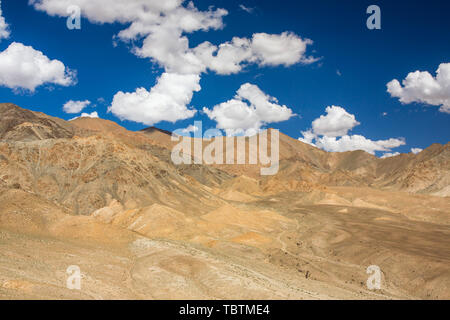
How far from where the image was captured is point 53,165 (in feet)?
225

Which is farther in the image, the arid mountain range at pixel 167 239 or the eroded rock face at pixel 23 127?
the eroded rock face at pixel 23 127

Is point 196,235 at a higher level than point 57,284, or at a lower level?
higher

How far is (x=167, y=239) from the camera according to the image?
40.2m

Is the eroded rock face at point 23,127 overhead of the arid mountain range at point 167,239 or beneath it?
overhead

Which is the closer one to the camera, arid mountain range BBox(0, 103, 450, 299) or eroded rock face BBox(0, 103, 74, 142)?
arid mountain range BBox(0, 103, 450, 299)

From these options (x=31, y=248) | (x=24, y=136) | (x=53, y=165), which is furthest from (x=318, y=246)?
(x=24, y=136)

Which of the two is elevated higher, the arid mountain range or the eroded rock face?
the eroded rock face

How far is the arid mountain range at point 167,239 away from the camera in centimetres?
2244

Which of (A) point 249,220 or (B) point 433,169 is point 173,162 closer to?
(A) point 249,220

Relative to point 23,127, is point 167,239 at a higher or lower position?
lower

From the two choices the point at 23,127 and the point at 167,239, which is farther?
the point at 23,127

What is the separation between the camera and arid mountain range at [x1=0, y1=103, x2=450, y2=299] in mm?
22438
